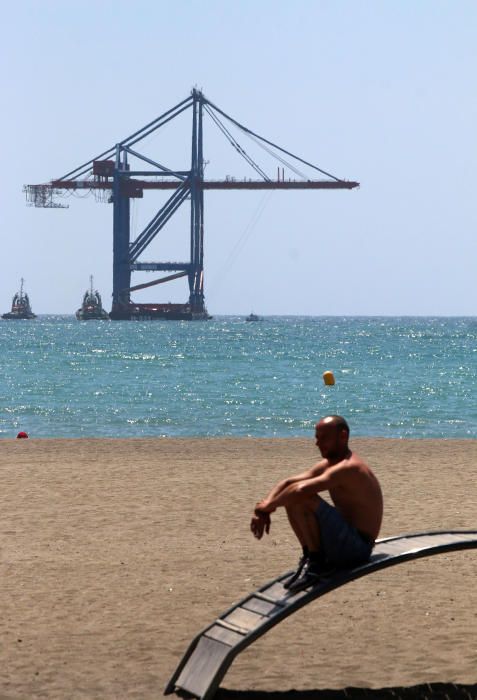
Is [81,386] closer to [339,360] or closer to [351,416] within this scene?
[351,416]

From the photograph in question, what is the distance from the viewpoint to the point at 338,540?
5.86 m

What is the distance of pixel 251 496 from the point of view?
11.9 m

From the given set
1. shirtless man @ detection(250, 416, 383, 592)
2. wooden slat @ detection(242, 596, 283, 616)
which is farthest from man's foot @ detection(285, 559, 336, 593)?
wooden slat @ detection(242, 596, 283, 616)

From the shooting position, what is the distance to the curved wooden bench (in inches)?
225

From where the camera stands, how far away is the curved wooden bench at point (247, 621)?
571 cm

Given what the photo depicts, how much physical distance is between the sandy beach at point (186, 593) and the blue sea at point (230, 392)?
12.6 meters

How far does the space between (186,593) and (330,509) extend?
2226 mm

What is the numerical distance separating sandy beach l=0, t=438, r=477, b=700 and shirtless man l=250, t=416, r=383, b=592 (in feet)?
2.07

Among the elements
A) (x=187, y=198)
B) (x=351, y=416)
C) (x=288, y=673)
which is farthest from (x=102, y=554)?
(x=187, y=198)

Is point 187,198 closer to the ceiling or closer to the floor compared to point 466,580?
closer to the ceiling

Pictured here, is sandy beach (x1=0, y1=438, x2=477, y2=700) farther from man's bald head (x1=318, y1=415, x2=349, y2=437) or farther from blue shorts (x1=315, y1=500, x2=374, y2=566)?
man's bald head (x1=318, y1=415, x2=349, y2=437)

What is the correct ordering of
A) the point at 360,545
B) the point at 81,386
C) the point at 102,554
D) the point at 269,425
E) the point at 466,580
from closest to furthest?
the point at 360,545
the point at 466,580
the point at 102,554
the point at 269,425
the point at 81,386

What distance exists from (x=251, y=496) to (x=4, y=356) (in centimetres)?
6100

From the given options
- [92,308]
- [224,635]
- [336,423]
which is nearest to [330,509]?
[336,423]
